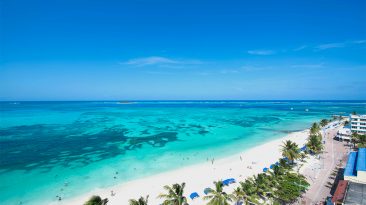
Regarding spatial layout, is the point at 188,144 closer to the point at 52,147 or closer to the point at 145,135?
the point at 145,135

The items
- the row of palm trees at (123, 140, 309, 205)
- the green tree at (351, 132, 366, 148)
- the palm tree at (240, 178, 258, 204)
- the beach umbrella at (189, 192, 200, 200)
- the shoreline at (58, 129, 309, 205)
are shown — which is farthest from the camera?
the green tree at (351, 132, 366, 148)

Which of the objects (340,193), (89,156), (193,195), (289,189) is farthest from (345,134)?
(89,156)

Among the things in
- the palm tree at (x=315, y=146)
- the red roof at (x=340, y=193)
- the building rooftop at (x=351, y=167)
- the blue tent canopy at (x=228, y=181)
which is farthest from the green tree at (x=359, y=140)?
the blue tent canopy at (x=228, y=181)

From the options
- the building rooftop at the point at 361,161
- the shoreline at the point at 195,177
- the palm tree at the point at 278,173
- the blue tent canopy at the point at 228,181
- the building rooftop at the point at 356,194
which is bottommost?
the shoreline at the point at 195,177

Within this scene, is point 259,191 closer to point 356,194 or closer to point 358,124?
point 356,194

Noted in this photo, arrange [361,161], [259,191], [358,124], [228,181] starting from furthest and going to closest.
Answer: [358,124] → [228,181] → [361,161] → [259,191]

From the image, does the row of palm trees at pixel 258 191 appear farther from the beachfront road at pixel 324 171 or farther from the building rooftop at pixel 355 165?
the building rooftop at pixel 355 165

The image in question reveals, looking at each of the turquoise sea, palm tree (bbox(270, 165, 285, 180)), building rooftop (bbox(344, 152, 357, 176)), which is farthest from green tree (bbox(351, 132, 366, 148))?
palm tree (bbox(270, 165, 285, 180))

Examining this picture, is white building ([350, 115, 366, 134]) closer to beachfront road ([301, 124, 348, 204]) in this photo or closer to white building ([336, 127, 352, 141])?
white building ([336, 127, 352, 141])
